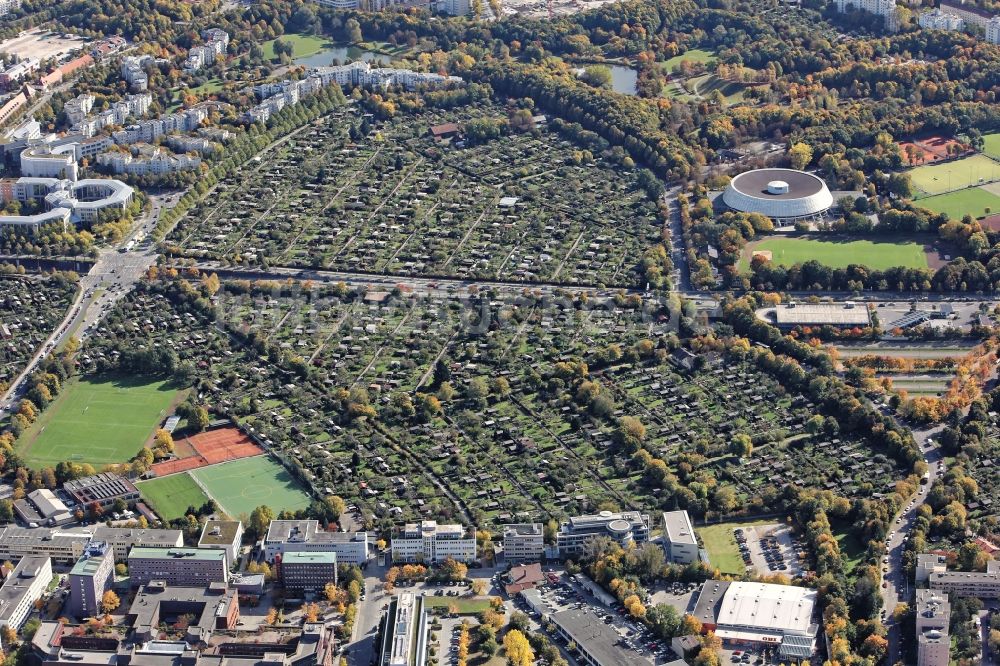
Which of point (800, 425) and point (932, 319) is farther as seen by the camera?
point (932, 319)

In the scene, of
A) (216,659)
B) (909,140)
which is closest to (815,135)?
(909,140)

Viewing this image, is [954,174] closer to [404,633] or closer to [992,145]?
[992,145]

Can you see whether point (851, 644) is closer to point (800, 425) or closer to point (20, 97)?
point (800, 425)

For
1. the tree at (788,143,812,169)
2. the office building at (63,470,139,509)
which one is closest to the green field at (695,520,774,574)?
the office building at (63,470,139,509)

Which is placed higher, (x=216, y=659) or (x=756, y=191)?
(x=216, y=659)

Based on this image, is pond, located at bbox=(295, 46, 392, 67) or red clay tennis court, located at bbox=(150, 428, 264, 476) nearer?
red clay tennis court, located at bbox=(150, 428, 264, 476)

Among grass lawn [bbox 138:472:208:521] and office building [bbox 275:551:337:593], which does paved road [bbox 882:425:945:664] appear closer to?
office building [bbox 275:551:337:593]
